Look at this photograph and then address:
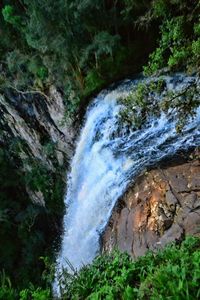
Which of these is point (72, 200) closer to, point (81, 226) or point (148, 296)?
point (81, 226)

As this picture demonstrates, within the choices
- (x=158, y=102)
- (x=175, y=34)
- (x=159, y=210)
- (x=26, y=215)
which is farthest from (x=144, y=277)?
(x=26, y=215)

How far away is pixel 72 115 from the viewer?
421 inches

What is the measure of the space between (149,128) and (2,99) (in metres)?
7.51

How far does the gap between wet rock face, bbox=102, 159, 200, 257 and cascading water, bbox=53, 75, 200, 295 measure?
54cm

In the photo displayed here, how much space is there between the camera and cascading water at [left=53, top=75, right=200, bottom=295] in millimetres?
6344

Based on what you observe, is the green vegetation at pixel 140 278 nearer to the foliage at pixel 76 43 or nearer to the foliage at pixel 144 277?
the foliage at pixel 144 277

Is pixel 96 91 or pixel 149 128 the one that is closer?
pixel 149 128

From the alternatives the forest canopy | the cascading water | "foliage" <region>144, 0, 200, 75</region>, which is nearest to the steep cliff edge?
the forest canopy

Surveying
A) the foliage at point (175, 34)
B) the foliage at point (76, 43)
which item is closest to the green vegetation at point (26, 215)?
the foliage at point (76, 43)

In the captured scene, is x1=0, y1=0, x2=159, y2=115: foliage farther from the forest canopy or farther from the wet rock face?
the wet rock face

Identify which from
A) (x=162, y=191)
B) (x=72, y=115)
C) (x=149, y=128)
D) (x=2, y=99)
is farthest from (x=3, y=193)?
(x=162, y=191)

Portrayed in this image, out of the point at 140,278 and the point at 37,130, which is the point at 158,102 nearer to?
the point at 140,278

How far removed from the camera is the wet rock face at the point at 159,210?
4.72 metres

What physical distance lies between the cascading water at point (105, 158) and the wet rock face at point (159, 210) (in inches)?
21.2
